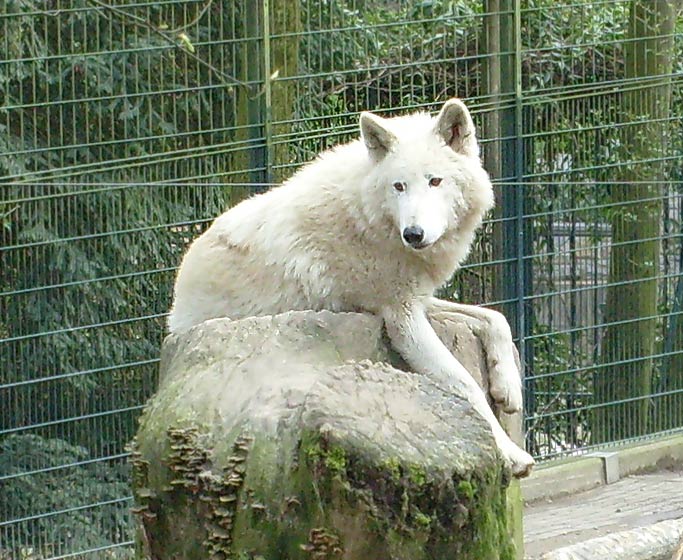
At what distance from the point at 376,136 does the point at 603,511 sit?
11.9ft

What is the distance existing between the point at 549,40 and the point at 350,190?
3.54m

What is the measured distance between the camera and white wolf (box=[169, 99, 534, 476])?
495cm

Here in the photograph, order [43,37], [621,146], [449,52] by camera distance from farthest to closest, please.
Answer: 1. [621,146]
2. [449,52]
3. [43,37]

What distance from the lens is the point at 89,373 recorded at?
676cm

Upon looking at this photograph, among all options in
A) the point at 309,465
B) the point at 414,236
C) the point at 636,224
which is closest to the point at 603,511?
the point at 636,224

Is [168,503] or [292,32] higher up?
[292,32]

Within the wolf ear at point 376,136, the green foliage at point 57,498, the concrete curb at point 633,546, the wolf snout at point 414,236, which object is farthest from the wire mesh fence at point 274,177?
the concrete curb at point 633,546

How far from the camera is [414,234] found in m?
4.80

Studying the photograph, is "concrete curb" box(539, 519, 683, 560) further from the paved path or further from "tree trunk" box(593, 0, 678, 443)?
"tree trunk" box(593, 0, 678, 443)

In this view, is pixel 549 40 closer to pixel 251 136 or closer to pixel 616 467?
pixel 251 136

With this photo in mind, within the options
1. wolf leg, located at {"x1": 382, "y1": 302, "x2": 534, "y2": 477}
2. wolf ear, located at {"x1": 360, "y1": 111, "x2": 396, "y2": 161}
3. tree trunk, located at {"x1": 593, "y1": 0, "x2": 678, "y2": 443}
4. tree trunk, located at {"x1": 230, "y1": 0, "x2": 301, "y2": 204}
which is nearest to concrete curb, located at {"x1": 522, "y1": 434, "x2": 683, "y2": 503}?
tree trunk, located at {"x1": 593, "y1": 0, "x2": 678, "y2": 443}

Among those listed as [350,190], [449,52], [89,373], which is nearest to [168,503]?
[350,190]

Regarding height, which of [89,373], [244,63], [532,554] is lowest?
[532,554]

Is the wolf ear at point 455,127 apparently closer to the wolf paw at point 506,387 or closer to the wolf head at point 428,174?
the wolf head at point 428,174
